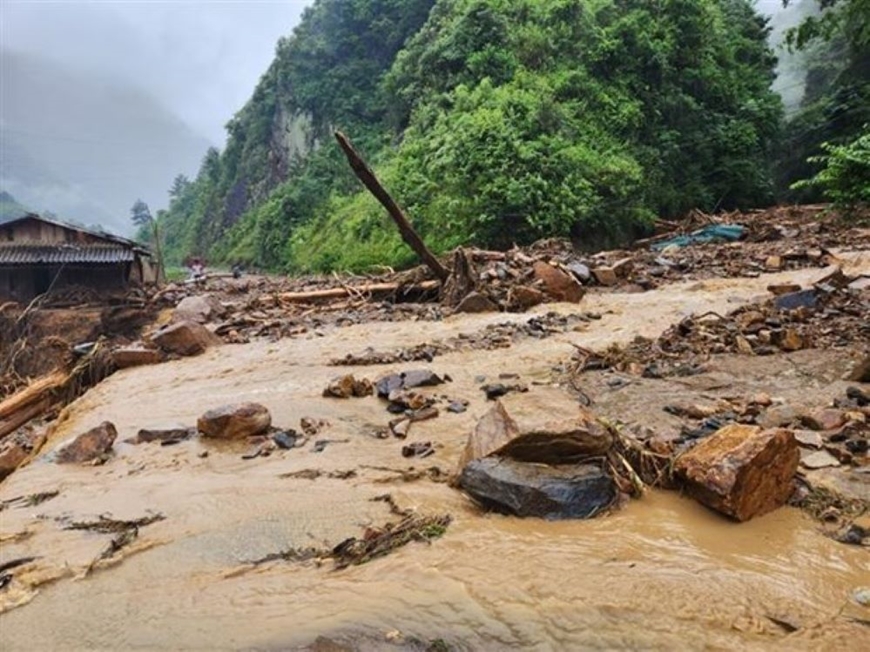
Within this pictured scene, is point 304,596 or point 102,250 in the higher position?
point 102,250

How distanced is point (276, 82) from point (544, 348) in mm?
48356

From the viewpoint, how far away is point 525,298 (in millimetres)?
10352

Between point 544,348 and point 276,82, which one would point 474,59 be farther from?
point 276,82

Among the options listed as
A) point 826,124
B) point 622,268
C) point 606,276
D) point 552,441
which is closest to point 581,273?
point 606,276

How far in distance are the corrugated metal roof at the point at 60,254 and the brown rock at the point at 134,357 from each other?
15.9m

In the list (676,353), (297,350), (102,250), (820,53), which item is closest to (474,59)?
(102,250)

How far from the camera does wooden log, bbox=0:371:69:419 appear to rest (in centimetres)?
687

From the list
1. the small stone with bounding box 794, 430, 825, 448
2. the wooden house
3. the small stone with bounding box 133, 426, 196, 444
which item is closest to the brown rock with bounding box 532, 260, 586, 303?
the small stone with bounding box 794, 430, 825, 448

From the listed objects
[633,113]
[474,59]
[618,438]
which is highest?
[474,59]

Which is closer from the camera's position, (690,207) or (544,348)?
(544,348)

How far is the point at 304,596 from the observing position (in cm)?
252

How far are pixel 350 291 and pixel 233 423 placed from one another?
8404mm

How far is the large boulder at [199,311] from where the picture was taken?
39.1 feet

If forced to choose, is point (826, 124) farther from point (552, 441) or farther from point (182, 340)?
point (552, 441)
